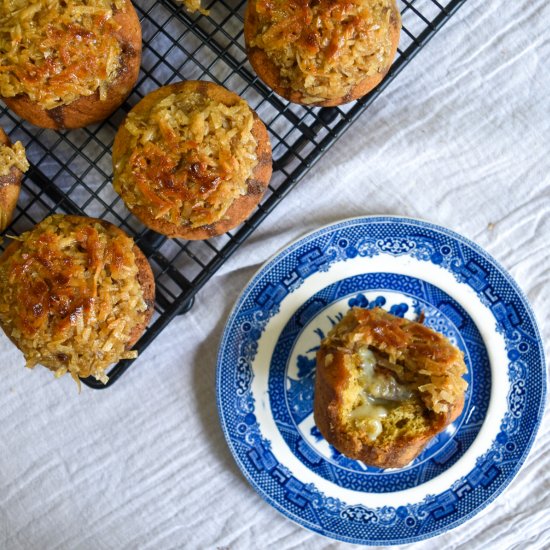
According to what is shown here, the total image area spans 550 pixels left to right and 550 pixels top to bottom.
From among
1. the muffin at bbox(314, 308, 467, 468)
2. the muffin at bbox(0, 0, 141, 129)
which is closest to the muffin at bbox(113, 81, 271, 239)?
the muffin at bbox(0, 0, 141, 129)

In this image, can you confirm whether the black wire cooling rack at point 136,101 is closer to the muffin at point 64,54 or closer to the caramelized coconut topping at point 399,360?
the muffin at point 64,54

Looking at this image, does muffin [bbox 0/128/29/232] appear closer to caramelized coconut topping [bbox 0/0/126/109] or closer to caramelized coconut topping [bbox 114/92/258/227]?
caramelized coconut topping [bbox 0/0/126/109]

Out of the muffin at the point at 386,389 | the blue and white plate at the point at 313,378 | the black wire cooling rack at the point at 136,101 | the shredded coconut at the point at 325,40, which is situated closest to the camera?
the shredded coconut at the point at 325,40

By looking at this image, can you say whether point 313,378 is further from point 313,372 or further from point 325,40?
point 325,40

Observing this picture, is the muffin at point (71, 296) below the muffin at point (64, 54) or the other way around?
below

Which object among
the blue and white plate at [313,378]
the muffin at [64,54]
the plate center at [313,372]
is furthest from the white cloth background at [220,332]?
the muffin at [64,54]

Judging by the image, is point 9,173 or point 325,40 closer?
point 325,40

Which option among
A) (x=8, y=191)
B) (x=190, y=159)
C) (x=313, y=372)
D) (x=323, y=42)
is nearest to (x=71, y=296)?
(x=8, y=191)
